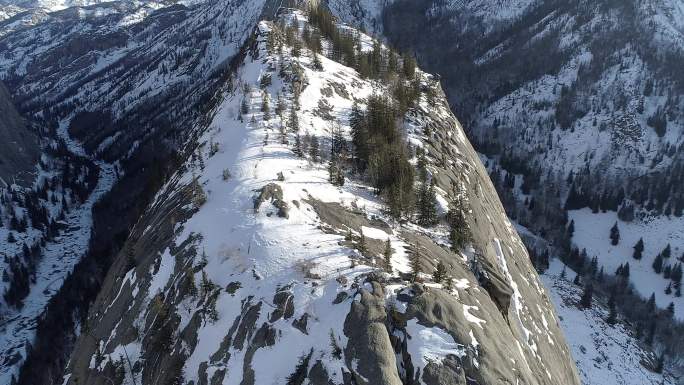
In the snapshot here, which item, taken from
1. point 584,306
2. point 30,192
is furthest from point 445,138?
point 30,192

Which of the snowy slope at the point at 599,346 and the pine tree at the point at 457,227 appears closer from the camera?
the pine tree at the point at 457,227

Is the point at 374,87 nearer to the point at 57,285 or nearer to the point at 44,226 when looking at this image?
the point at 57,285

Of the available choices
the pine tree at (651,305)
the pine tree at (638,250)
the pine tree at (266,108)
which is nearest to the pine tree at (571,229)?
the pine tree at (638,250)

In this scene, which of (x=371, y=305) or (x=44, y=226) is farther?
(x=44, y=226)

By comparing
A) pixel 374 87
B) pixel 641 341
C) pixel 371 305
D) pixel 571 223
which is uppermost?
pixel 374 87

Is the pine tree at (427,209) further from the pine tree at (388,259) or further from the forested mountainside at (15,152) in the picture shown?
the forested mountainside at (15,152)

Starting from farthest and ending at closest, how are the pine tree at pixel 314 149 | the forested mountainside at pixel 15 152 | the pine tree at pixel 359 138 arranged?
the forested mountainside at pixel 15 152 < the pine tree at pixel 359 138 < the pine tree at pixel 314 149

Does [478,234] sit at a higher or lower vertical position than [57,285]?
higher

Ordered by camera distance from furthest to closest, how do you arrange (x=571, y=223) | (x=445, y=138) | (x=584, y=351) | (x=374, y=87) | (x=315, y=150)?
(x=571, y=223), (x=584, y=351), (x=374, y=87), (x=445, y=138), (x=315, y=150)

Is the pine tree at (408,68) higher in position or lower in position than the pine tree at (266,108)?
higher
